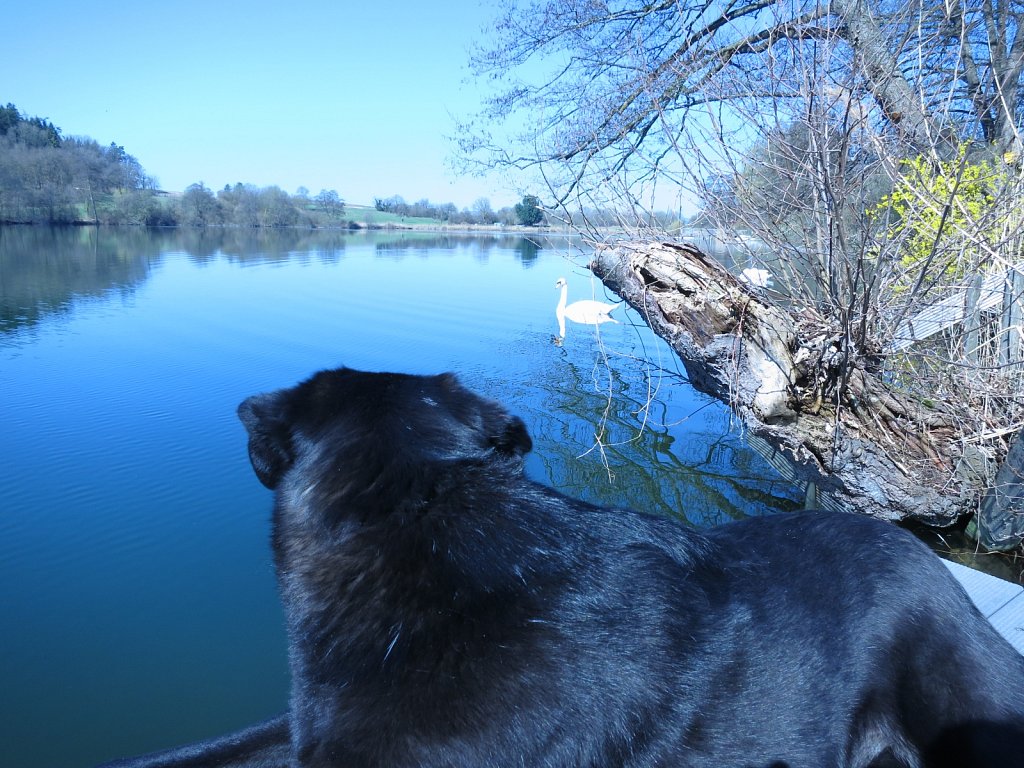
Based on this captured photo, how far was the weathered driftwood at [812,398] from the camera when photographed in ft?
17.3

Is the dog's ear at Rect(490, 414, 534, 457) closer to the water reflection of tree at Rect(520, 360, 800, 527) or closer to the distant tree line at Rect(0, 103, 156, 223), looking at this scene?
the water reflection of tree at Rect(520, 360, 800, 527)

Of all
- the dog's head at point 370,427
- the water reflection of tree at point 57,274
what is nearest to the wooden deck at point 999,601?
the dog's head at point 370,427

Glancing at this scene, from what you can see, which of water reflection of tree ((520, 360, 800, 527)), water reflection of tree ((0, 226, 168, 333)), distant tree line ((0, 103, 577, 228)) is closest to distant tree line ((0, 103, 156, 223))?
distant tree line ((0, 103, 577, 228))

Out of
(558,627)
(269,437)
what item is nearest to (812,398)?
(558,627)

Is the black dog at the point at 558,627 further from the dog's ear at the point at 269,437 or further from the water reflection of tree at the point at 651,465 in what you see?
the water reflection of tree at the point at 651,465

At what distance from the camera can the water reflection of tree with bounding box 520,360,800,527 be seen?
7.01 metres

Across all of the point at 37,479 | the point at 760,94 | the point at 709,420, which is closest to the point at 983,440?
the point at 760,94

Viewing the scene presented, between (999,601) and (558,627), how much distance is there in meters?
3.34

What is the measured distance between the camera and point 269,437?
195cm

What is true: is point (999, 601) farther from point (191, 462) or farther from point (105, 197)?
point (105, 197)

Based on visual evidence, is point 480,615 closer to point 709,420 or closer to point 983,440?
point 983,440

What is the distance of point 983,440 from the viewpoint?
509 centimetres

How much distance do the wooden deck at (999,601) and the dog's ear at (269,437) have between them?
336cm

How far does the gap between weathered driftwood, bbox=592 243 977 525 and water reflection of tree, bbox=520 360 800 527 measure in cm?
115
